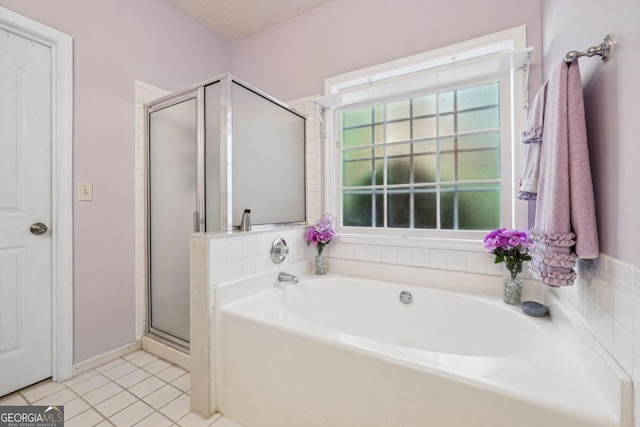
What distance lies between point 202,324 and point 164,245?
0.85 m

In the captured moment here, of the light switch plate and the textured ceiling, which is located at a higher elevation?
the textured ceiling

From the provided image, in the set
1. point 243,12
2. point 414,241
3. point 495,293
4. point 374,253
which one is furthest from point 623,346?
point 243,12

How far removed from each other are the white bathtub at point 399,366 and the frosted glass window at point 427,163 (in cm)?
54

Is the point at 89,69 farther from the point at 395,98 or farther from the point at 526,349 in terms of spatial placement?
the point at 526,349

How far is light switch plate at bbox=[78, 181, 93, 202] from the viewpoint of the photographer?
1694mm

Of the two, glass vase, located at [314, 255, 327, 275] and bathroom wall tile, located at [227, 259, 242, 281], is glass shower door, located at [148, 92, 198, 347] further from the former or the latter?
glass vase, located at [314, 255, 327, 275]

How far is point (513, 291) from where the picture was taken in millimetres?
1437

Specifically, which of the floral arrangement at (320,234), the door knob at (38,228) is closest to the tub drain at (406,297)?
the floral arrangement at (320,234)

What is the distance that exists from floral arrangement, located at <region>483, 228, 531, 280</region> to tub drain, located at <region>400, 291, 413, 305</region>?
0.51 m

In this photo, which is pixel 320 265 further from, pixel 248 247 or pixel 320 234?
pixel 248 247

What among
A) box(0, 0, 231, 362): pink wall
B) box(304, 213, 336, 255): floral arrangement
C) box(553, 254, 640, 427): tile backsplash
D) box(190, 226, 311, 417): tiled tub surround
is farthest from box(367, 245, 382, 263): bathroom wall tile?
box(0, 0, 231, 362): pink wall

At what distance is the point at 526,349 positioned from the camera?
122 cm

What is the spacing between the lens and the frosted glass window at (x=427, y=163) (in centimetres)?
177

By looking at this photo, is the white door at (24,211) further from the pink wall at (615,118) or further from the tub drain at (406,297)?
the pink wall at (615,118)
